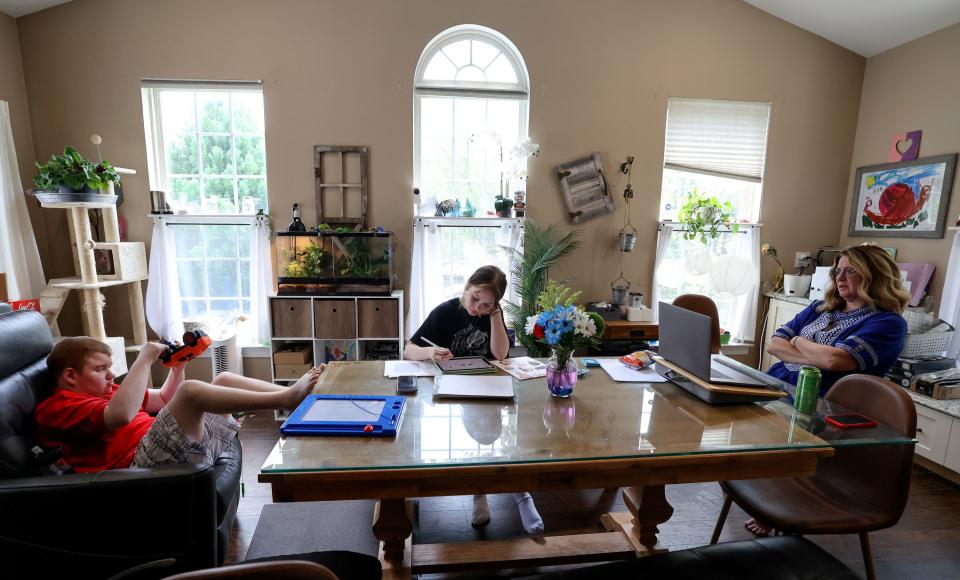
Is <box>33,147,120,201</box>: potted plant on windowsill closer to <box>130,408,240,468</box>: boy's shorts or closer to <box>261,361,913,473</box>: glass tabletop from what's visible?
<box>130,408,240,468</box>: boy's shorts

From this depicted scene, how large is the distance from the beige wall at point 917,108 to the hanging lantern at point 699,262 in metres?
1.14

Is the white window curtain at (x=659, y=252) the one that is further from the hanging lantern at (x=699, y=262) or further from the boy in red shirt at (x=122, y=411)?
the boy in red shirt at (x=122, y=411)

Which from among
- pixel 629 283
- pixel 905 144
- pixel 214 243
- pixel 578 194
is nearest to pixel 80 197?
pixel 214 243

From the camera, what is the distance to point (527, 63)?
3395 mm

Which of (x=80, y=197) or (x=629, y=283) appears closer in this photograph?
(x=80, y=197)

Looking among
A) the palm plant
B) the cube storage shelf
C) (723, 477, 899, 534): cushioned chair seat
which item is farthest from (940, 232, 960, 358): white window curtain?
the cube storage shelf

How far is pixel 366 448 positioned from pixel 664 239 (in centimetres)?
317

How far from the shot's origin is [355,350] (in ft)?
10.9

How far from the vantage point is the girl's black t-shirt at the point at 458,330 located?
2211mm

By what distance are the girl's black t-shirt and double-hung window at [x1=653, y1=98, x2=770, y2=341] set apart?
6.83ft

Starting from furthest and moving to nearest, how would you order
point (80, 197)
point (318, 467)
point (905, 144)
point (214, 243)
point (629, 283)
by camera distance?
point (629, 283)
point (214, 243)
point (905, 144)
point (80, 197)
point (318, 467)

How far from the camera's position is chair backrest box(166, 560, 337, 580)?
67cm

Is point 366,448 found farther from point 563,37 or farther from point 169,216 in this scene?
point 563,37

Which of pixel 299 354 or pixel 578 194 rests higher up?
pixel 578 194
